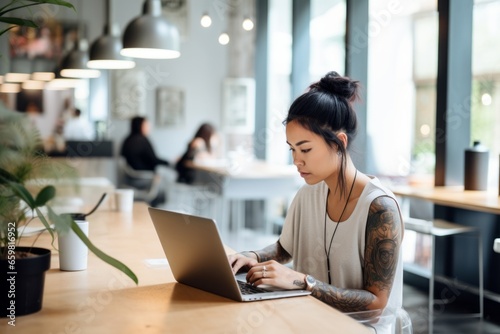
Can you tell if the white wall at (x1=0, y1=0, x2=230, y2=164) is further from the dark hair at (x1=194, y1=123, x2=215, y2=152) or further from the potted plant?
the potted plant

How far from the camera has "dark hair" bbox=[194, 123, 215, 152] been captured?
847 centimetres

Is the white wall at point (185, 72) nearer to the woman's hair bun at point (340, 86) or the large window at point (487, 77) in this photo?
the large window at point (487, 77)

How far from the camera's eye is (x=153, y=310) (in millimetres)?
1607

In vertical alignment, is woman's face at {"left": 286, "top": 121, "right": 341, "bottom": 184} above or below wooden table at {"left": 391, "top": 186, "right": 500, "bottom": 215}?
above

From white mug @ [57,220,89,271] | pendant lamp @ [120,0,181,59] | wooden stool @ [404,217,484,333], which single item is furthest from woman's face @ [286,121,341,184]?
wooden stool @ [404,217,484,333]

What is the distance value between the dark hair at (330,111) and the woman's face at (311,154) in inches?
0.7

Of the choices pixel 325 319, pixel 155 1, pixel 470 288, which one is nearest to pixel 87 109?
pixel 155 1

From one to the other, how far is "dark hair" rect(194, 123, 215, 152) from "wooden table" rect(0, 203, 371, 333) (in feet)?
21.0

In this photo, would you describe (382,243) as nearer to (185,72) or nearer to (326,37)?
(326,37)

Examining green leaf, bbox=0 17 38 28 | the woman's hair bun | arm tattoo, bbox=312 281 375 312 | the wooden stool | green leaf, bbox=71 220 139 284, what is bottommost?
the wooden stool

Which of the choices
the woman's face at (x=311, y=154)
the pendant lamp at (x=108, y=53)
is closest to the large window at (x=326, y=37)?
the pendant lamp at (x=108, y=53)

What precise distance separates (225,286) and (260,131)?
7.18 metres

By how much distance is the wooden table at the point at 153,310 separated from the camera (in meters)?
1.46

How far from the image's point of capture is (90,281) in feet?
6.35
